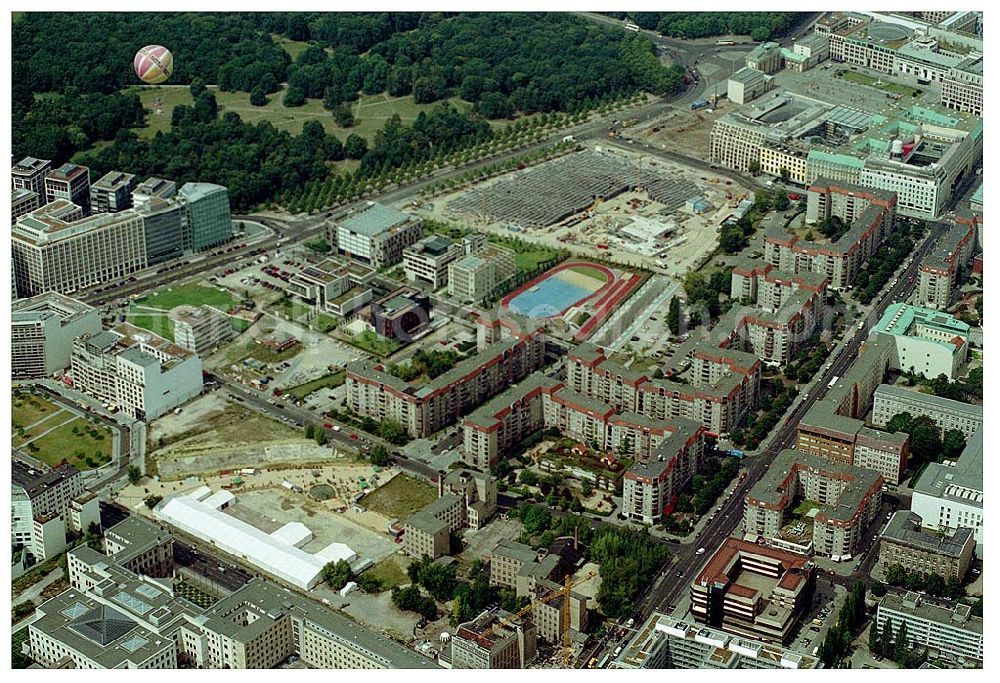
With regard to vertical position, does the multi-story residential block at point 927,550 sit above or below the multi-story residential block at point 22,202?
below

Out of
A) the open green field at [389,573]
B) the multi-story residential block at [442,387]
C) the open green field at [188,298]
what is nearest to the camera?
the open green field at [389,573]

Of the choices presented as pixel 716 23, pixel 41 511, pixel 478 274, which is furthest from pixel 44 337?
pixel 716 23

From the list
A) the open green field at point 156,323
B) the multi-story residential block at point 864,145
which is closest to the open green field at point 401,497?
the open green field at point 156,323

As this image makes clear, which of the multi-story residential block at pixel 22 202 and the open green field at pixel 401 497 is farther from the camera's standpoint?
the multi-story residential block at pixel 22 202

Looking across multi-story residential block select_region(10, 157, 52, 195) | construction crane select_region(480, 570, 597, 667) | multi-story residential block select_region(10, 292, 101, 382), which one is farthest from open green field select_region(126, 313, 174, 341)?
construction crane select_region(480, 570, 597, 667)

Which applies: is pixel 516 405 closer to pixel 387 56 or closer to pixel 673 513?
pixel 673 513

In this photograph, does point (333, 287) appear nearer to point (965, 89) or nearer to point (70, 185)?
point (70, 185)

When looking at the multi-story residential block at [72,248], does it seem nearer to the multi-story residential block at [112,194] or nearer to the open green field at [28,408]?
the multi-story residential block at [112,194]
